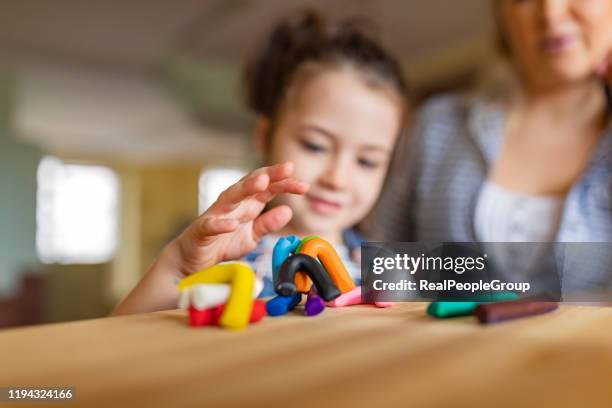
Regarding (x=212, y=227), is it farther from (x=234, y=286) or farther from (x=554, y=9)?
(x=554, y=9)

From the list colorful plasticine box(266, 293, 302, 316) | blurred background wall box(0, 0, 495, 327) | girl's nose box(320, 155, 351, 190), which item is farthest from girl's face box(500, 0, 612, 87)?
blurred background wall box(0, 0, 495, 327)

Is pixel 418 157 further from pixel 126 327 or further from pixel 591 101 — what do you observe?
pixel 126 327

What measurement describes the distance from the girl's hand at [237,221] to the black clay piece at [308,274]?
0.13 feet

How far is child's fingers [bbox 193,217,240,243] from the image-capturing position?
1.03ft

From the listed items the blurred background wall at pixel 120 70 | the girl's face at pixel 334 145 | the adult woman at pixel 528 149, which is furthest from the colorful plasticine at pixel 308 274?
the blurred background wall at pixel 120 70

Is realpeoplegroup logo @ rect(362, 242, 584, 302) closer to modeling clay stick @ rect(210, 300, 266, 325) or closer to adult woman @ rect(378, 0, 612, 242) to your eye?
modeling clay stick @ rect(210, 300, 266, 325)

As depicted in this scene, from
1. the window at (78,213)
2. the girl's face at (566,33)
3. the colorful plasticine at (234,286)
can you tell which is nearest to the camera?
the colorful plasticine at (234,286)

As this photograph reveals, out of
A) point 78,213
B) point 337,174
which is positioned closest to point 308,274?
point 337,174

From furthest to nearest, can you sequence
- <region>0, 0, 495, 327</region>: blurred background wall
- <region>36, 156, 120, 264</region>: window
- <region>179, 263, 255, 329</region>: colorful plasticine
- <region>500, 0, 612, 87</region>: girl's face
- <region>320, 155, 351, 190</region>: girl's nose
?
<region>36, 156, 120, 264</region>: window, <region>0, 0, 495, 327</region>: blurred background wall, <region>500, 0, 612, 87</region>: girl's face, <region>320, 155, 351, 190</region>: girl's nose, <region>179, 263, 255, 329</region>: colorful plasticine

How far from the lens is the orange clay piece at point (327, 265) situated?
331 millimetres

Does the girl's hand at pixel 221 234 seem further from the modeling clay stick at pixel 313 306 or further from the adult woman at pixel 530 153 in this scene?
the adult woman at pixel 530 153

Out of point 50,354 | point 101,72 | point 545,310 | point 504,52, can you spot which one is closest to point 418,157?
point 504,52

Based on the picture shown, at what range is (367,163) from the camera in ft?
1.93

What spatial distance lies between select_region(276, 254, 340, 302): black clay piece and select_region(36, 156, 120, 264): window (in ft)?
18.2
